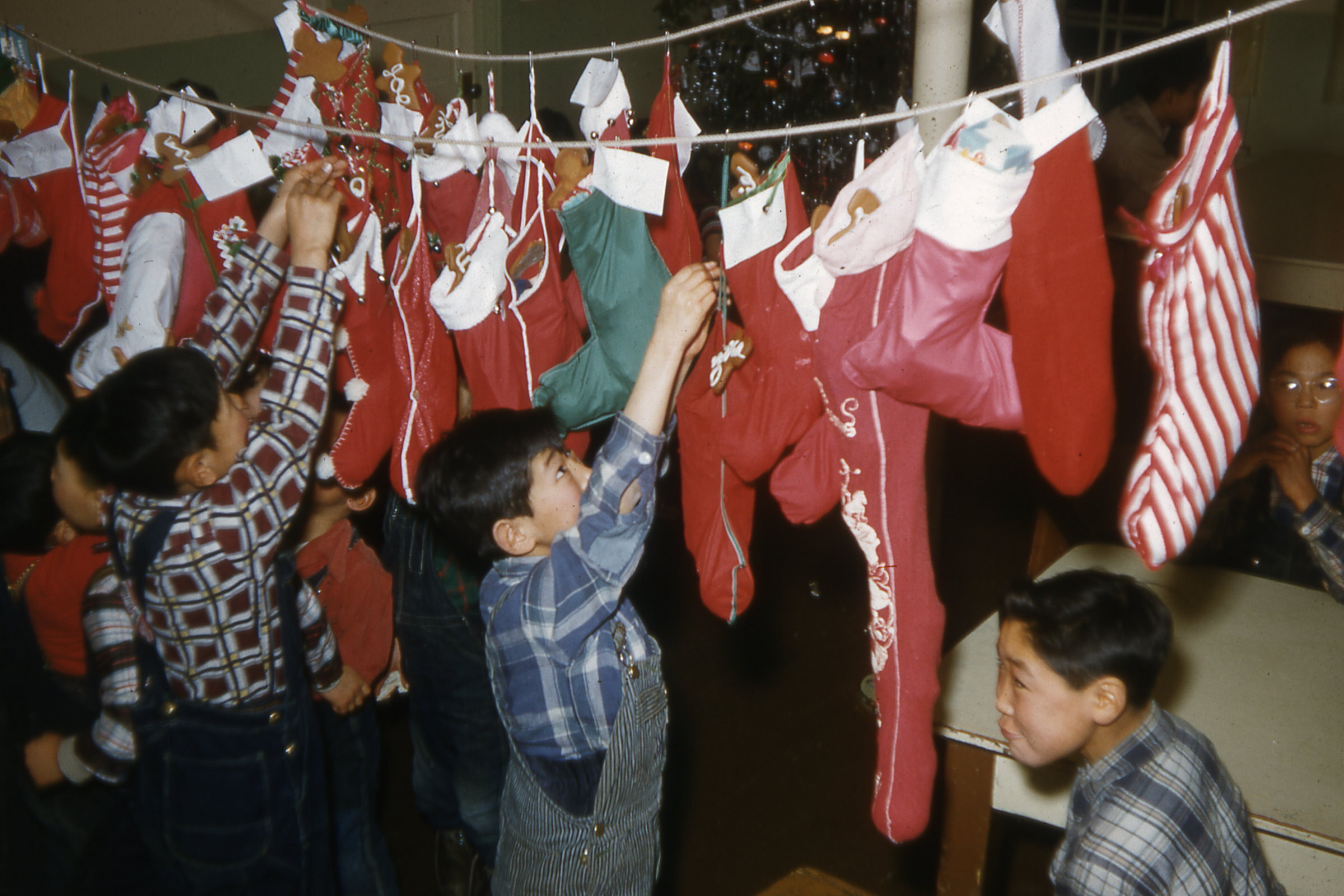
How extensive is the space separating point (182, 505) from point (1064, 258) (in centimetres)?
112

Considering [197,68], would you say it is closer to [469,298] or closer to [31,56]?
[31,56]

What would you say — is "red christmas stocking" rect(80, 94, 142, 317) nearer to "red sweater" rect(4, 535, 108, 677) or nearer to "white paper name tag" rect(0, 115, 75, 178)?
"white paper name tag" rect(0, 115, 75, 178)

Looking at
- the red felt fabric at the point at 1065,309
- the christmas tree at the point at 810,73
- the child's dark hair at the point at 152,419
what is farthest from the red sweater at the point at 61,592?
the christmas tree at the point at 810,73

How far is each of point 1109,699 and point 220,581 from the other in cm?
114

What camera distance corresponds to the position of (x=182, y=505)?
4.36 feet

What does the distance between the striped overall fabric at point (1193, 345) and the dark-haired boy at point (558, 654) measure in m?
0.49

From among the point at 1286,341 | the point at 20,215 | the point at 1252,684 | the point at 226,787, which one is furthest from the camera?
the point at 20,215

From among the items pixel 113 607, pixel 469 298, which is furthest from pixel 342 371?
pixel 113 607

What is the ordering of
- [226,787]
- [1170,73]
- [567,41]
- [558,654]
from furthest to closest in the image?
[567,41] < [1170,73] < [226,787] < [558,654]

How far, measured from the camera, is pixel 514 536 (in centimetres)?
127

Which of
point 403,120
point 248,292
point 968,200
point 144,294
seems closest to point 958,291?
point 968,200

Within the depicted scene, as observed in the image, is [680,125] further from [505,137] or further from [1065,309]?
[1065,309]

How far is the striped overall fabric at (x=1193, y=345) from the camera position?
32.8 inches

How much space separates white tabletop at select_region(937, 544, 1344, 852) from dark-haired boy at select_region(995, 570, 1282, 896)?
0.42ft
